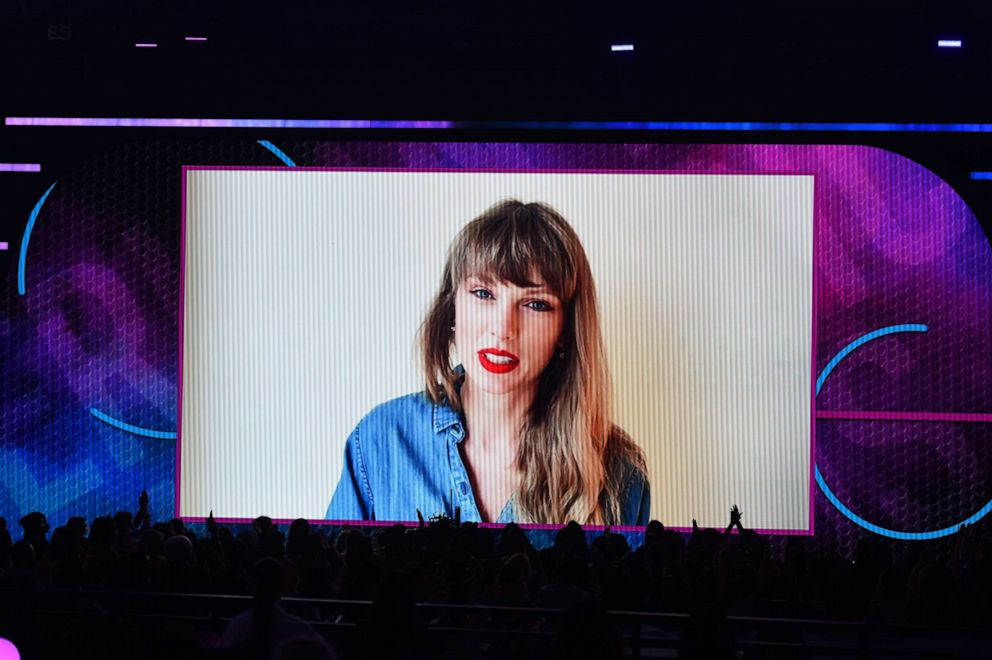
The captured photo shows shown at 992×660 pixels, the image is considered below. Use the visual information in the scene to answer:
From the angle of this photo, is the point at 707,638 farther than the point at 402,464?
No

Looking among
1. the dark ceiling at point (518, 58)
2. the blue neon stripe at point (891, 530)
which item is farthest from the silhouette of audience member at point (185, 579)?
the blue neon stripe at point (891, 530)

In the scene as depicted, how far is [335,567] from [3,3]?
16.6 feet

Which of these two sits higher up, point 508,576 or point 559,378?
point 559,378

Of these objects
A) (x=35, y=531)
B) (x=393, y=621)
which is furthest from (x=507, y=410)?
(x=393, y=621)

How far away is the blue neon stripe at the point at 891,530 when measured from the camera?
8.16m

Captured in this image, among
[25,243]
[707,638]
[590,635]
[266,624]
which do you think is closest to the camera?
[590,635]

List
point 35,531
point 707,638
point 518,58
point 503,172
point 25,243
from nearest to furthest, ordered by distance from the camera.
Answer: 1. point 707,638
2. point 35,531
3. point 503,172
4. point 518,58
5. point 25,243

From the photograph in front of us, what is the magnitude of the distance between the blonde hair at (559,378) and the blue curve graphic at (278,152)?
1294 mm

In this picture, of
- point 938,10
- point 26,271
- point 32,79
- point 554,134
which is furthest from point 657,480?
point 32,79

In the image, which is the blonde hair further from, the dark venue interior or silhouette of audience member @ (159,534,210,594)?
silhouette of audience member @ (159,534,210,594)

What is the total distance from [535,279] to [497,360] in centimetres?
60

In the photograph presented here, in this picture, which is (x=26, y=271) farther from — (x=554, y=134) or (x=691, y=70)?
(x=691, y=70)

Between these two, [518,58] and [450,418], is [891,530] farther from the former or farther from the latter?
[518,58]

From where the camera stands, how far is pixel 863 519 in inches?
323
